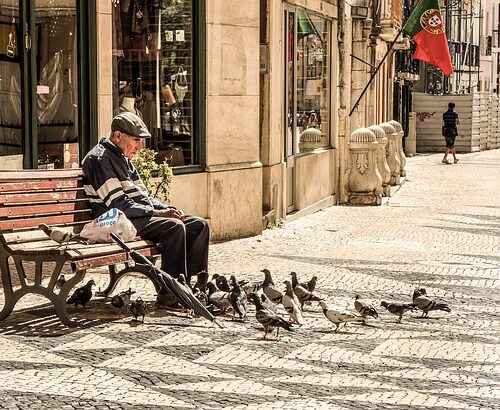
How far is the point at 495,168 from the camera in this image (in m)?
35.6

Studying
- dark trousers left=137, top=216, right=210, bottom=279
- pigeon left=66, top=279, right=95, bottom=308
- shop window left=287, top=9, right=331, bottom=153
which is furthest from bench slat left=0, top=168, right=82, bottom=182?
shop window left=287, top=9, right=331, bottom=153

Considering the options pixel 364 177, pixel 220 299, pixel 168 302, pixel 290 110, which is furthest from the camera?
pixel 364 177

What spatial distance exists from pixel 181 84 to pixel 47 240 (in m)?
5.68

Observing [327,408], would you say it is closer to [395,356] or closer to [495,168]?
[395,356]

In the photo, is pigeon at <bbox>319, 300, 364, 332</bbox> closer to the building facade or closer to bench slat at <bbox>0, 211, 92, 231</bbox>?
bench slat at <bbox>0, 211, 92, 231</bbox>

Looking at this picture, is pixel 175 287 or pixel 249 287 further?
pixel 249 287

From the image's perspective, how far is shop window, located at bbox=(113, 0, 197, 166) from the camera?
540 inches

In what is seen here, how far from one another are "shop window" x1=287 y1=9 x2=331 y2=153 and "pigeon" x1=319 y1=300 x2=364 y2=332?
9761 mm

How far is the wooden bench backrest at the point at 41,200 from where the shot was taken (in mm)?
9172

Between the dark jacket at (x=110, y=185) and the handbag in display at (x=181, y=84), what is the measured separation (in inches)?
197

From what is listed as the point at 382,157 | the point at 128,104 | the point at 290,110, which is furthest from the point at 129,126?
the point at 382,157

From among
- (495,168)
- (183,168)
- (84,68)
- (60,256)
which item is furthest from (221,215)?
(495,168)

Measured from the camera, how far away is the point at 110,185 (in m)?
9.45

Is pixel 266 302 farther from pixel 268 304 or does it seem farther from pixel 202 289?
pixel 202 289
